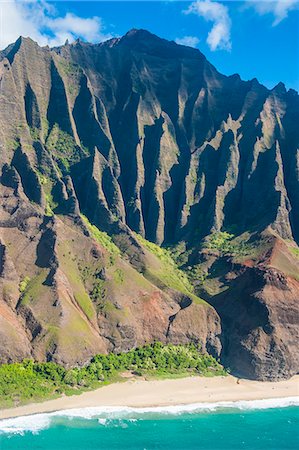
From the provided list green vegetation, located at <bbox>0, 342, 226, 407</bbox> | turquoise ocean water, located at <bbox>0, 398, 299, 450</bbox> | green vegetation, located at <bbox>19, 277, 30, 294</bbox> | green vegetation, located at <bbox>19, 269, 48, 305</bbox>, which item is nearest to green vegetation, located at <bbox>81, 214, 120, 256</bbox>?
green vegetation, located at <bbox>19, 269, 48, 305</bbox>

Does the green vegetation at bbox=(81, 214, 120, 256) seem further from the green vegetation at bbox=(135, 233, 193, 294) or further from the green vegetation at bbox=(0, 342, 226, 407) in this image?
the green vegetation at bbox=(0, 342, 226, 407)

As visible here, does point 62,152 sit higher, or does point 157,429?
point 62,152

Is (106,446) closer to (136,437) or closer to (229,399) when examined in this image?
(136,437)

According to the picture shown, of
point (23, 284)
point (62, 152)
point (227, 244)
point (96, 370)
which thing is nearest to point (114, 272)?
point (23, 284)

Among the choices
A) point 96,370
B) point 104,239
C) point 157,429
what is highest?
point 104,239

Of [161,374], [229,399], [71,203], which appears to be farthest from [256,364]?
[71,203]

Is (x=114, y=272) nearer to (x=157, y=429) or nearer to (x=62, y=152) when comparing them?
(x=157, y=429)
